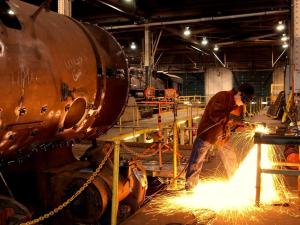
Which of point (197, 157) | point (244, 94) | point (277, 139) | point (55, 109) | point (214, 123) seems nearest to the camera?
point (55, 109)

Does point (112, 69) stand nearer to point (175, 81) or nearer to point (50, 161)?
point (50, 161)

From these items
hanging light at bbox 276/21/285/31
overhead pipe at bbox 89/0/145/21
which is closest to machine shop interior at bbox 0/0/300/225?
overhead pipe at bbox 89/0/145/21

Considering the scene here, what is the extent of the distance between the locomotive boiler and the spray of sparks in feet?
2.66

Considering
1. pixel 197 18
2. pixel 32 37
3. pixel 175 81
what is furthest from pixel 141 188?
pixel 175 81

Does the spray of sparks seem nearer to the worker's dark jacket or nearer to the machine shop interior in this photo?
the machine shop interior

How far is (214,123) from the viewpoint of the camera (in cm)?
512

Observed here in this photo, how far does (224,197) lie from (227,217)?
0.88 m

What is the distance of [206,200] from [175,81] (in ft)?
77.7

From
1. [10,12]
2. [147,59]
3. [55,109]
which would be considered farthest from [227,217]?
[147,59]

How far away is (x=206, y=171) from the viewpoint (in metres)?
6.98

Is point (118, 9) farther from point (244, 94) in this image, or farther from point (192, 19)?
point (244, 94)

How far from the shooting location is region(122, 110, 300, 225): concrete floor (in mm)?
4141

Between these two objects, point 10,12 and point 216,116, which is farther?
point 216,116

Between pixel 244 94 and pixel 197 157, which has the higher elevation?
pixel 244 94
